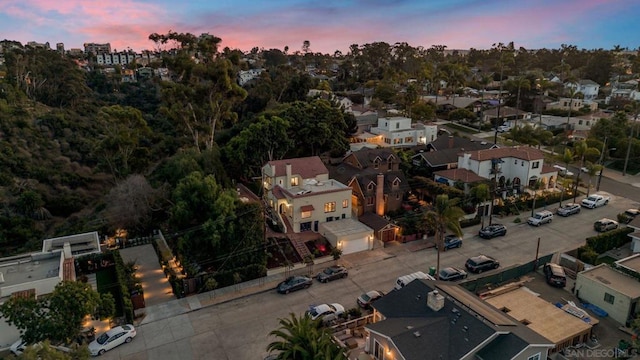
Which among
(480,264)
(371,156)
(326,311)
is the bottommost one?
(480,264)

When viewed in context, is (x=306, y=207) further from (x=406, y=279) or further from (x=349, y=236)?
(x=406, y=279)

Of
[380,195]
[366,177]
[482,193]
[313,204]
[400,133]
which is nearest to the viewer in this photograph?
[313,204]

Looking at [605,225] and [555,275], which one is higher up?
[605,225]

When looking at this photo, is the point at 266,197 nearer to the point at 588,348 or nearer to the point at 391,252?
the point at 391,252

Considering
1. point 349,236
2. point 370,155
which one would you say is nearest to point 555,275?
point 349,236

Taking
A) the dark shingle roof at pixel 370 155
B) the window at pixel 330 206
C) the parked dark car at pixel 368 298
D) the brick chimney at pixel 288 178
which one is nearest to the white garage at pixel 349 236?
the window at pixel 330 206

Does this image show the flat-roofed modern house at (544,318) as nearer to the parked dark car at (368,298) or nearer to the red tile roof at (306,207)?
the parked dark car at (368,298)

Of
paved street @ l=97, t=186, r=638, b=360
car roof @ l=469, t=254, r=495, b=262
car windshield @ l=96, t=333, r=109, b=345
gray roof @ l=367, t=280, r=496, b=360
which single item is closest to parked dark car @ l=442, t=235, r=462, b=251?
paved street @ l=97, t=186, r=638, b=360
